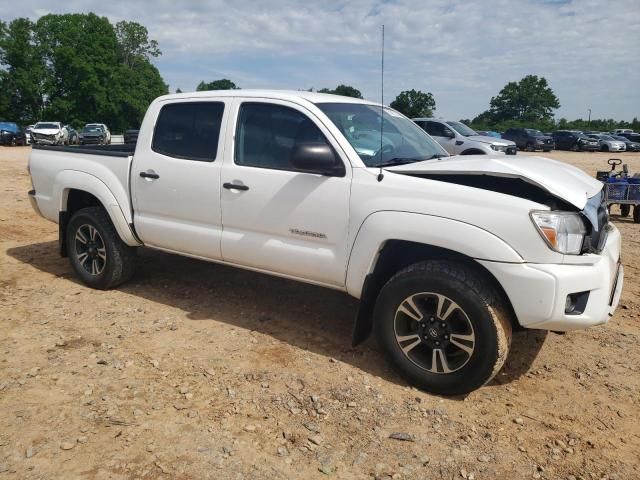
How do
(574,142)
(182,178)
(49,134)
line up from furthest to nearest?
(574,142) → (49,134) → (182,178)

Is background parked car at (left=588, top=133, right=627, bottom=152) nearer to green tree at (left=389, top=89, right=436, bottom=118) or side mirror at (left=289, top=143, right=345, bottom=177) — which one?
green tree at (left=389, top=89, right=436, bottom=118)

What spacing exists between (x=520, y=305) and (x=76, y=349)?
3.09 m

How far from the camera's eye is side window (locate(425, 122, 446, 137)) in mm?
16016

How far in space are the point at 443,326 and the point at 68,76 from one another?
64.6 metres

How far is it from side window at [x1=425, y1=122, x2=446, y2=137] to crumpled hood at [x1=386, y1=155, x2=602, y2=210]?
496 inches

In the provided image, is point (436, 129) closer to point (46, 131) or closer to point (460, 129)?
point (460, 129)

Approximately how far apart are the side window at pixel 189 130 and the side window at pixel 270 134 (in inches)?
9.8

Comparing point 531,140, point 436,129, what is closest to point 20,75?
point 531,140

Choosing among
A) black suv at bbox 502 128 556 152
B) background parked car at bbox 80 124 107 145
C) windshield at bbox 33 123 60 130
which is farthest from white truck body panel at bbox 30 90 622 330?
black suv at bbox 502 128 556 152

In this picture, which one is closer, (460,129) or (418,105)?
(460,129)

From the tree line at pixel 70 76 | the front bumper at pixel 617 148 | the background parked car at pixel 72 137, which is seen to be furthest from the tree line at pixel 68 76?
the front bumper at pixel 617 148

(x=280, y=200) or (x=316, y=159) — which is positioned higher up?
(x=316, y=159)

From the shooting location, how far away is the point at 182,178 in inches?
174

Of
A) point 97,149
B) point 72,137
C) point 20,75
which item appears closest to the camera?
point 97,149
